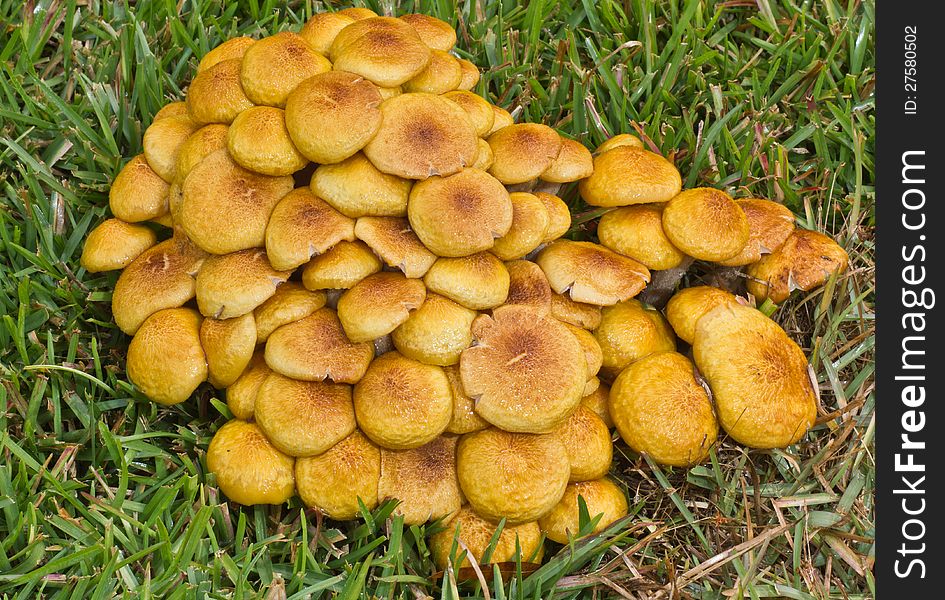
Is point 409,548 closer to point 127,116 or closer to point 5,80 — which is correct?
point 127,116

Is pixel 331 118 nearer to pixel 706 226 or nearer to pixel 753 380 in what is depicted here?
pixel 706 226

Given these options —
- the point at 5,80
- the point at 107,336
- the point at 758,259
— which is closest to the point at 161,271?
the point at 107,336

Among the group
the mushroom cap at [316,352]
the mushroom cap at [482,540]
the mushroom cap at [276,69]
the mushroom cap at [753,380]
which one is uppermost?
the mushroom cap at [276,69]

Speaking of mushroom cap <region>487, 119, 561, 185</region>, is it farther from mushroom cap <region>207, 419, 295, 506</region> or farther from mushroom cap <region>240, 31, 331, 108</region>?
mushroom cap <region>207, 419, 295, 506</region>

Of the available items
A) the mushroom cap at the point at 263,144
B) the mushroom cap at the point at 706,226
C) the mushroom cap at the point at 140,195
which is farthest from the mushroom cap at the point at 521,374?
the mushroom cap at the point at 140,195

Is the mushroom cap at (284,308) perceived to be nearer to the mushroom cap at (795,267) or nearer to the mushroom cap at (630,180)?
the mushroom cap at (630,180)
